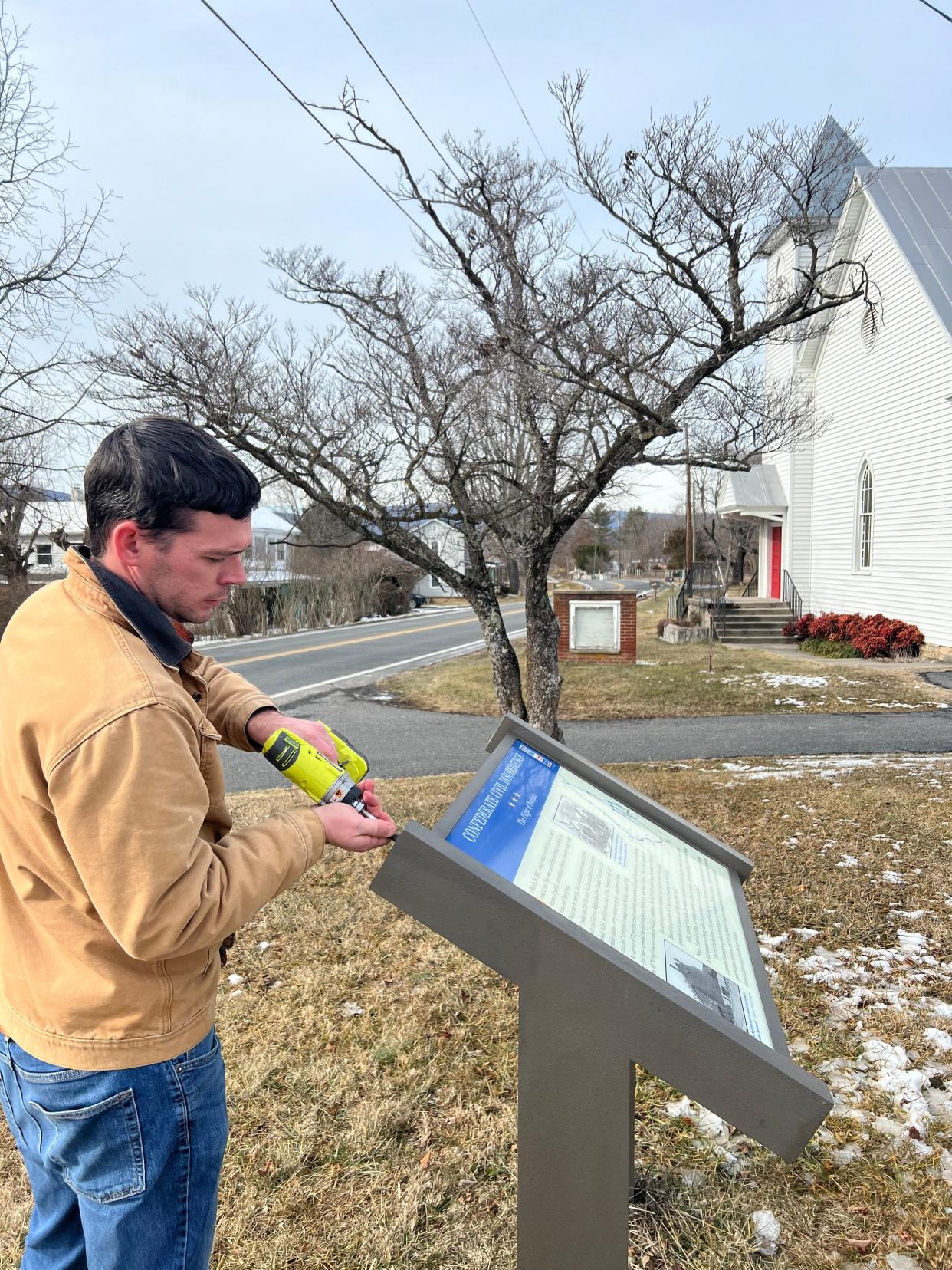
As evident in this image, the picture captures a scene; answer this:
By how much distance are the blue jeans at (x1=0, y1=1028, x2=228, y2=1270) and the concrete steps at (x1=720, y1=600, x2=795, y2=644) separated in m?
19.1

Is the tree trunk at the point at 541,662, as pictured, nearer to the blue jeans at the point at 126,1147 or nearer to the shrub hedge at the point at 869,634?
the blue jeans at the point at 126,1147

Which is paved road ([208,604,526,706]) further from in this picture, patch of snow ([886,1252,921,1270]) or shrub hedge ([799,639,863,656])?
patch of snow ([886,1252,921,1270])

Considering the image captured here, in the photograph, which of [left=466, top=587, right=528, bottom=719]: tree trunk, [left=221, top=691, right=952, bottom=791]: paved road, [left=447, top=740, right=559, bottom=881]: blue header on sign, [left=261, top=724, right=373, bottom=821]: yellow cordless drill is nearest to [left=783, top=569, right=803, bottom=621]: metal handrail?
[left=221, top=691, right=952, bottom=791]: paved road

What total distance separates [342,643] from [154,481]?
2277 cm

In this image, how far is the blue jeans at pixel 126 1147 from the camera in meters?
1.46

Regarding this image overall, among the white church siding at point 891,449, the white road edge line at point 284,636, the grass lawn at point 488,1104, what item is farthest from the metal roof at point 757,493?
the grass lawn at point 488,1104

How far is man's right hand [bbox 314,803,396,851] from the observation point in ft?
5.29

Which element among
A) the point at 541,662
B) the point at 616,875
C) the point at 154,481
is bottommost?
the point at 541,662

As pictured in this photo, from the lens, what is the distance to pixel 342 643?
944 inches

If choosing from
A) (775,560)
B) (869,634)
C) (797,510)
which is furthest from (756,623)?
(869,634)

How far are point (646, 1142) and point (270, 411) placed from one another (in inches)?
212

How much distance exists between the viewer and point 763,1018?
1712 mm

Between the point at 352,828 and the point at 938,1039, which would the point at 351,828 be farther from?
the point at 938,1039

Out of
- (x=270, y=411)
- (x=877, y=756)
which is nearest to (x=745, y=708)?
(x=877, y=756)
